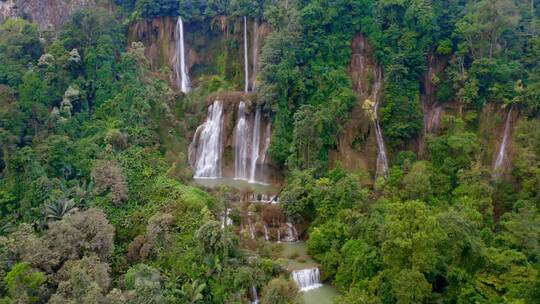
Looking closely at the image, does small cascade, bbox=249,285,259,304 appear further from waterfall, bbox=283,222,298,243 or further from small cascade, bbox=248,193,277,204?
small cascade, bbox=248,193,277,204

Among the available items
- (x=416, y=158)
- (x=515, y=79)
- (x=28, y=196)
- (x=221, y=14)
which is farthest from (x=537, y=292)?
(x=221, y=14)

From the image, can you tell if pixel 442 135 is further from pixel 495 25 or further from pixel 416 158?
pixel 495 25

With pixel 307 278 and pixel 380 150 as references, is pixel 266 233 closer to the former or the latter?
pixel 307 278

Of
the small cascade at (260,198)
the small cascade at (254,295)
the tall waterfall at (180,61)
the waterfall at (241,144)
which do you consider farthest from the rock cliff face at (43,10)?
the small cascade at (254,295)

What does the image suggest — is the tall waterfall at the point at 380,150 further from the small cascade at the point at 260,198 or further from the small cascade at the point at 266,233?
the small cascade at the point at 266,233

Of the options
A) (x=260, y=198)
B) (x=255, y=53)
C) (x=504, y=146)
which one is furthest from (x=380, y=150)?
(x=255, y=53)

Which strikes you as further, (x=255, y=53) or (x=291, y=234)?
(x=255, y=53)
